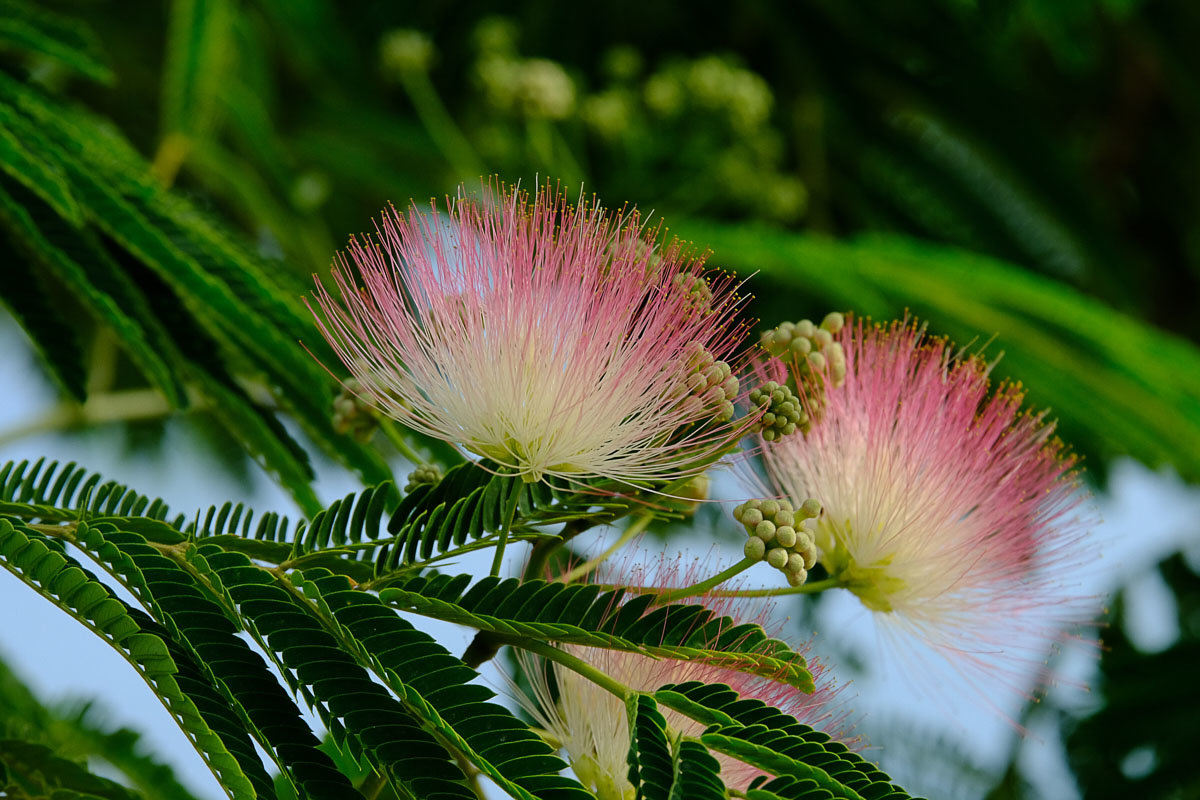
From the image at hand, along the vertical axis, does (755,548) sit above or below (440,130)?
below

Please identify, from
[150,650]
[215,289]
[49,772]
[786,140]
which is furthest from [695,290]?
[786,140]

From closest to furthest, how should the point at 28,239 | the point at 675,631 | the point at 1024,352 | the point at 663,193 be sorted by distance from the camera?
the point at 675,631 → the point at 28,239 → the point at 1024,352 → the point at 663,193

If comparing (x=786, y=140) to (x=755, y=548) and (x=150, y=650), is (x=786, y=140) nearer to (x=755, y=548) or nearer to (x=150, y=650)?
(x=755, y=548)

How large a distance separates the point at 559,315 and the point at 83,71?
5.38ft

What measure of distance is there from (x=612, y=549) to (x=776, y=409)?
11.1 inches

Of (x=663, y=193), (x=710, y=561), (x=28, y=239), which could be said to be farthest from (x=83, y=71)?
(x=663, y=193)

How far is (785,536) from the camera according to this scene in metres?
1.38

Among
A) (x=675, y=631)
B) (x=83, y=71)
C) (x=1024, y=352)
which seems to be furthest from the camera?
(x=1024, y=352)

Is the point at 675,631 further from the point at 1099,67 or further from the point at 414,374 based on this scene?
the point at 1099,67

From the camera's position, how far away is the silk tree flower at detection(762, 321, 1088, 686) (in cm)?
159

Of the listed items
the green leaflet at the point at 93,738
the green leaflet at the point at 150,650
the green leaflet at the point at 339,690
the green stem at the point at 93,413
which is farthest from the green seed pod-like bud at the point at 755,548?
the green stem at the point at 93,413

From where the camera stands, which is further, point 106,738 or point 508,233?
point 106,738

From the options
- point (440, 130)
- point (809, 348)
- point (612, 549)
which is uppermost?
point (440, 130)

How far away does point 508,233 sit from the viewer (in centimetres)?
142
